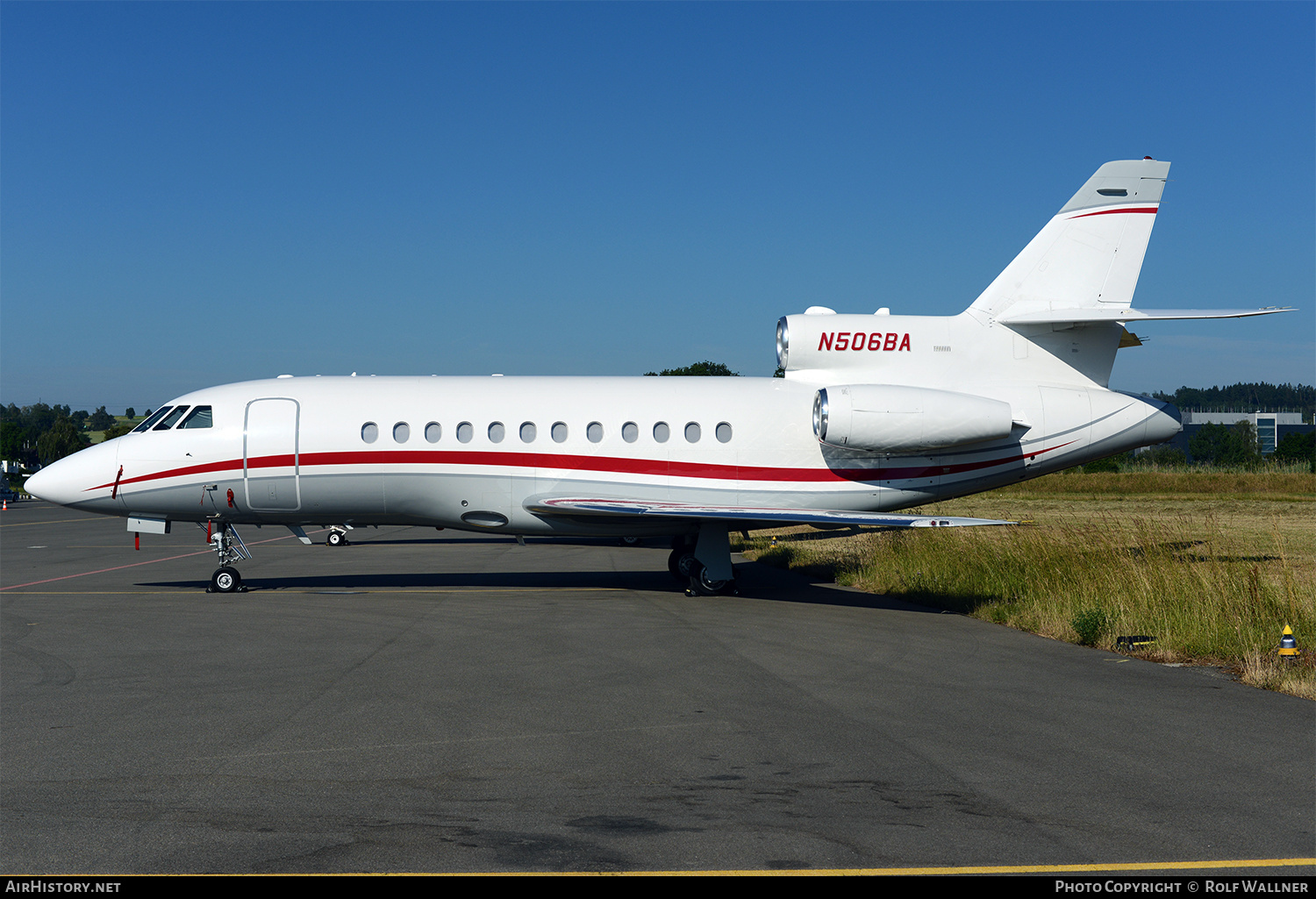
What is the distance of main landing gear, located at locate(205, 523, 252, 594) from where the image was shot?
1698 cm

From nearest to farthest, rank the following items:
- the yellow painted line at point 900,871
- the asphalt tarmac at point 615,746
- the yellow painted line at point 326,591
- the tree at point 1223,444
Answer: the yellow painted line at point 900,871 → the asphalt tarmac at point 615,746 → the yellow painted line at point 326,591 → the tree at point 1223,444

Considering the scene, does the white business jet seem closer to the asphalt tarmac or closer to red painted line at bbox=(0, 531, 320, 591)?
red painted line at bbox=(0, 531, 320, 591)

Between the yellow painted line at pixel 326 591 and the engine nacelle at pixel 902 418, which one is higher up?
the engine nacelle at pixel 902 418

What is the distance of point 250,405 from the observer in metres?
17.2

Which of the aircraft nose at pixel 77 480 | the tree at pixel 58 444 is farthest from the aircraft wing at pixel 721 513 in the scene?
the tree at pixel 58 444

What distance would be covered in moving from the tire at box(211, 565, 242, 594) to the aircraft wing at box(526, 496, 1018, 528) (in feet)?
17.3

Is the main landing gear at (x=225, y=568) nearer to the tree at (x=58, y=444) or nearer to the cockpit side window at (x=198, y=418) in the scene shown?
the cockpit side window at (x=198, y=418)

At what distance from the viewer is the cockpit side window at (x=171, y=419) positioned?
1720 cm

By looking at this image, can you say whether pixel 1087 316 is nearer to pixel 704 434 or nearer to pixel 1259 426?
pixel 704 434

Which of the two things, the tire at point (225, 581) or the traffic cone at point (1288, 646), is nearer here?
the traffic cone at point (1288, 646)

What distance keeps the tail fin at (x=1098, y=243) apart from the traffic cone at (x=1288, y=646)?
8311 millimetres

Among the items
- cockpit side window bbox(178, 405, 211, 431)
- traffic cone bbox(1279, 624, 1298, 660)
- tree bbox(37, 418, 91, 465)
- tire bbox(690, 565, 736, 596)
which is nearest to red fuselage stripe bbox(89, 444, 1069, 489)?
cockpit side window bbox(178, 405, 211, 431)

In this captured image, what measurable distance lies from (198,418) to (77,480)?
219 centimetres

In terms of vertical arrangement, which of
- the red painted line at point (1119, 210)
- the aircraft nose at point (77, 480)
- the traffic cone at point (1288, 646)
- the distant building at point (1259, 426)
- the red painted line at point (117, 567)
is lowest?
the red painted line at point (117, 567)
